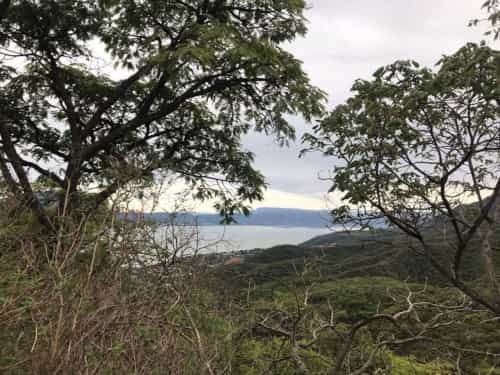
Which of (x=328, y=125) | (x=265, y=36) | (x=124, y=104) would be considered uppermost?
(x=265, y=36)

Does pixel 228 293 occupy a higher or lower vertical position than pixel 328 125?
lower

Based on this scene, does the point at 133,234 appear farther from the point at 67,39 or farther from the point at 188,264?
the point at 67,39


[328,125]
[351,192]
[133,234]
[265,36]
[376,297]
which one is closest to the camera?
[133,234]

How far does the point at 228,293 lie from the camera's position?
7.40m

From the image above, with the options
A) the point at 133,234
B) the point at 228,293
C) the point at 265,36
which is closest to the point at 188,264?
the point at 133,234

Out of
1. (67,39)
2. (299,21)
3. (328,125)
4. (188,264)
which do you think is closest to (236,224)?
(188,264)

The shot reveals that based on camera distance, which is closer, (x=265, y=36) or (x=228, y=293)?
(x=228, y=293)

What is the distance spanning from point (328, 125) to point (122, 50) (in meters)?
7.35

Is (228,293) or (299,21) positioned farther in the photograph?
(299,21)

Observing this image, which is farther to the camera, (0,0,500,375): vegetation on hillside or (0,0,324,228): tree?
(0,0,324,228): tree

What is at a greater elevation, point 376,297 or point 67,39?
point 67,39

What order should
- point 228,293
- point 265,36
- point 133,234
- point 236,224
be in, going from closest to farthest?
1. point 133,234
2. point 228,293
3. point 265,36
4. point 236,224

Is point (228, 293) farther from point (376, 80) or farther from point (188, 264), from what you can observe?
point (376, 80)

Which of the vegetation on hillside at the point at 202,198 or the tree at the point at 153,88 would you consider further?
the tree at the point at 153,88
